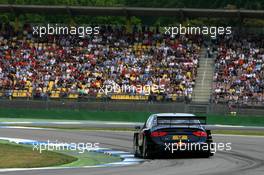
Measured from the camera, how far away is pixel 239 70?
43219 mm

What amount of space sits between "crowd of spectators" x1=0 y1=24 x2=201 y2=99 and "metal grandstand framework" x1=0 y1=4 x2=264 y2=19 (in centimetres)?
120

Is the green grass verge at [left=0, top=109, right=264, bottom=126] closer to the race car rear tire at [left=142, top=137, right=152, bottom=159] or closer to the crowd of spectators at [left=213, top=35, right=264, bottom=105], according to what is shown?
the crowd of spectators at [left=213, top=35, right=264, bottom=105]

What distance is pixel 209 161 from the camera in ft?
55.7

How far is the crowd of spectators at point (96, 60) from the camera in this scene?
141ft

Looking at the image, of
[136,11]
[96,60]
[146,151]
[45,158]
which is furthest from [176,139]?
[136,11]

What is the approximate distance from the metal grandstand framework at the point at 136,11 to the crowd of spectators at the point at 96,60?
1.20 metres

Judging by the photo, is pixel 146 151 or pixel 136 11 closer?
pixel 146 151

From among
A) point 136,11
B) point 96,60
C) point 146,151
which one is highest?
point 136,11

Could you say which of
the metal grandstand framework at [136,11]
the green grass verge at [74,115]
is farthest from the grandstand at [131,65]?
the green grass verge at [74,115]

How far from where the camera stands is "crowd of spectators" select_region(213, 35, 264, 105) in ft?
129

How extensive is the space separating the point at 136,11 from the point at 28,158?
3242cm

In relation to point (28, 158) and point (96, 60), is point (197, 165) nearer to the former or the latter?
point (28, 158)

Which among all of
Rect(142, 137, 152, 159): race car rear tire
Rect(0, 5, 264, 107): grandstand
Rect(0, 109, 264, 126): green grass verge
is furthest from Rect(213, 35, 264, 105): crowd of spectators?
Rect(142, 137, 152, 159): race car rear tire

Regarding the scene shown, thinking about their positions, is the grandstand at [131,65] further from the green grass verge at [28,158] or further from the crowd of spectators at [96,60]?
the green grass verge at [28,158]
